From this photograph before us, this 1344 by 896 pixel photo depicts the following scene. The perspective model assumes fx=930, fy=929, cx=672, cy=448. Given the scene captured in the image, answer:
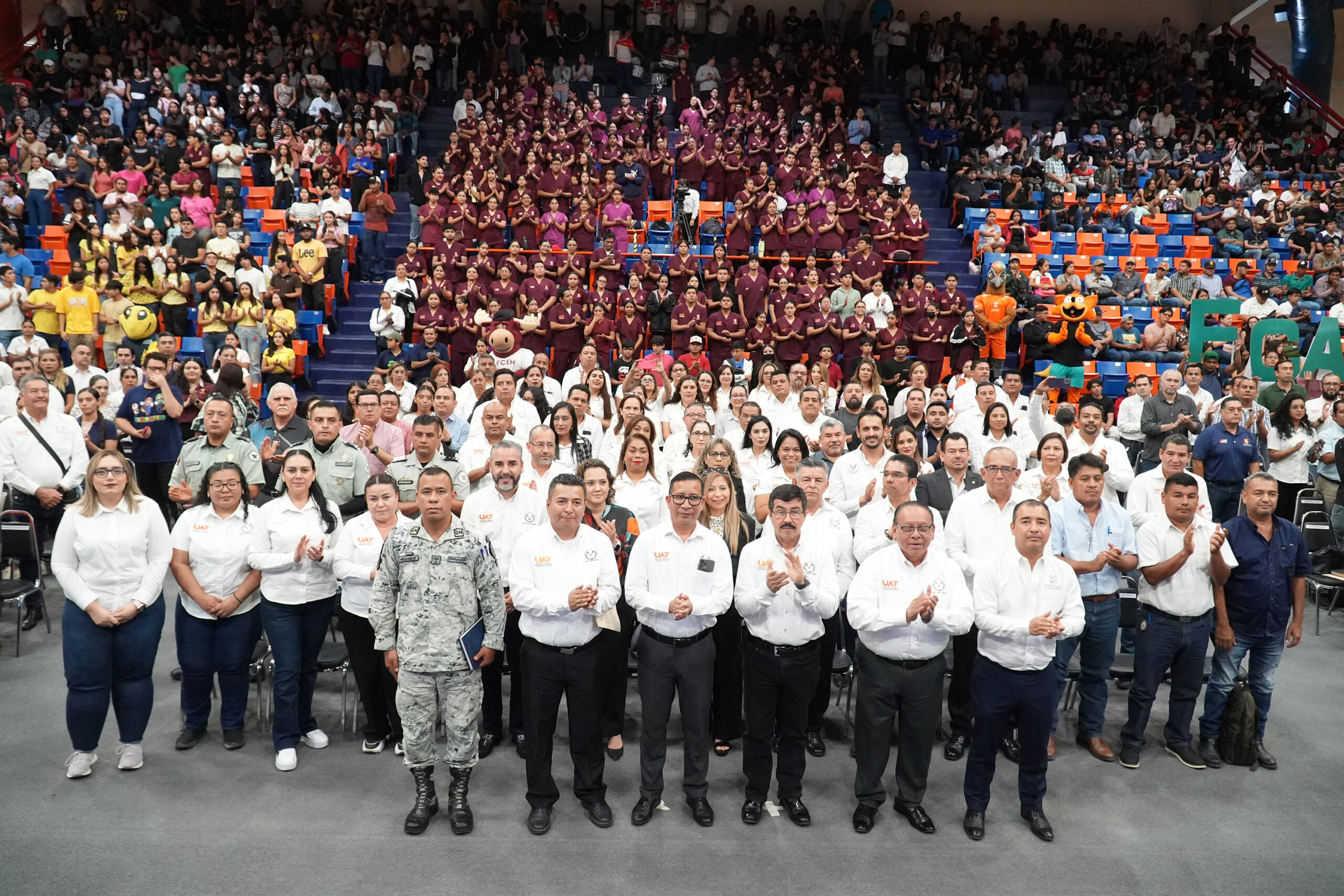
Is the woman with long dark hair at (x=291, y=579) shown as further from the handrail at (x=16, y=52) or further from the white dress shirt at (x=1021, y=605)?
the handrail at (x=16, y=52)

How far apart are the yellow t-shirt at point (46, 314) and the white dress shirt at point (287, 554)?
8999 mm

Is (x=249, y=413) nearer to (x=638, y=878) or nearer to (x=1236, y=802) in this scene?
(x=638, y=878)

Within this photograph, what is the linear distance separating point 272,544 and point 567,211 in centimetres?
1028

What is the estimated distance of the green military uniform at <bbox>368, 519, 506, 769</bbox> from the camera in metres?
4.26

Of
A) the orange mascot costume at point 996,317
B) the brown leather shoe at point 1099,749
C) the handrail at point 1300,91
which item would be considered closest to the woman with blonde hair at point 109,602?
the brown leather shoe at point 1099,749

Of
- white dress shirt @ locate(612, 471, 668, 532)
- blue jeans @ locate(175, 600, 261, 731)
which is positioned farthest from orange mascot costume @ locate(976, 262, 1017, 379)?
blue jeans @ locate(175, 600, 261, 731)

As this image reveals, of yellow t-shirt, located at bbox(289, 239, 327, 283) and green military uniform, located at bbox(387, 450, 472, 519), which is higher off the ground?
yellow t-shirt, located at bbox(289, 239, 327, 283)

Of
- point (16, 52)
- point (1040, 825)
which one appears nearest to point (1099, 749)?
point (1040, 825)

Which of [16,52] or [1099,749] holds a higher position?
[16,52]

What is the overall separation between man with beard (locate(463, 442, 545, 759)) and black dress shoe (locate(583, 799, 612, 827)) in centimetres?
70

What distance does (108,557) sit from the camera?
4.58 meters

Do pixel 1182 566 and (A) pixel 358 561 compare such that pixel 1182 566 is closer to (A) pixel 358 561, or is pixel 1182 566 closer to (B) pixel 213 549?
(A) pixel 358 561

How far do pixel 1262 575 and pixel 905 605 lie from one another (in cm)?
229

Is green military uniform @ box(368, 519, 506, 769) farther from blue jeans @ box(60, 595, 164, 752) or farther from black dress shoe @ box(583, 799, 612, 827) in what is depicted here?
blue jeans @ box(60, 595, 164, 752)
